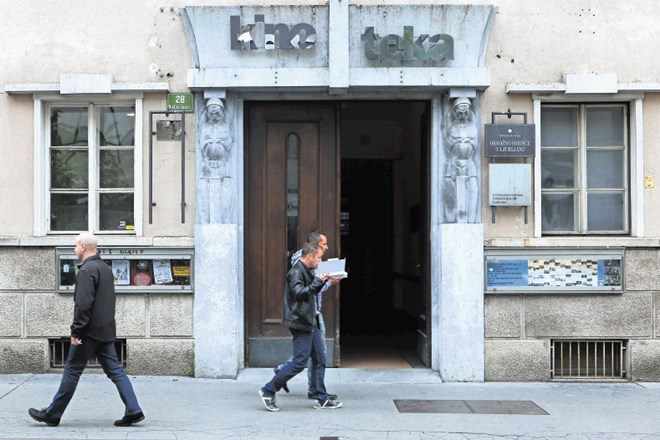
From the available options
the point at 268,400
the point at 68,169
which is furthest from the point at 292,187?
the point at 268,400

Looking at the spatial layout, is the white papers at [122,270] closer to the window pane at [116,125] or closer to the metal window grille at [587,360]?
the window pane at [116,125]

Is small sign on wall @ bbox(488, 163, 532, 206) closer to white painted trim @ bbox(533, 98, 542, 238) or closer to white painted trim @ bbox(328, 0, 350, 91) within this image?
white painted trim @ bbox(533, 98, 542, 238)

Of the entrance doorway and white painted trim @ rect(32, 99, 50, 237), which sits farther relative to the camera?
the entrance doorway

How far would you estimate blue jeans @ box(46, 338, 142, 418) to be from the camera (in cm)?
688

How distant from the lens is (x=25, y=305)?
9328 millimetres

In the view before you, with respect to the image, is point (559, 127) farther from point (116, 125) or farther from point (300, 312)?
point (116, 125)

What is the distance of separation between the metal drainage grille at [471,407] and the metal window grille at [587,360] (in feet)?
4.43

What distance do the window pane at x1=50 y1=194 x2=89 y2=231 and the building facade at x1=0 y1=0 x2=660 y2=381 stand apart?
0.02 metres

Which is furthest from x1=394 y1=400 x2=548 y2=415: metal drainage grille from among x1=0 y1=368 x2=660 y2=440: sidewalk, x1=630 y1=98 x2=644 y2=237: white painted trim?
x1=630 y1=98 x2=644 y2=237: white painted trim

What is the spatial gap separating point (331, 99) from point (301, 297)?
3.09 meters

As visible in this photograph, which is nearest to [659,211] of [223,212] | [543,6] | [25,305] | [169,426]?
[543,6]

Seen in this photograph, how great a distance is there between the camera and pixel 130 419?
276 inches

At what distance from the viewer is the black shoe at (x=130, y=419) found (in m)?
6.99

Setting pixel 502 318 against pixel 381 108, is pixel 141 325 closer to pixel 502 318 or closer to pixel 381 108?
pixel 502 318
